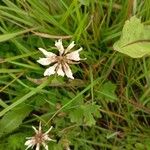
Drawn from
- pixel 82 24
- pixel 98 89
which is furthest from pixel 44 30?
pixel 98 89

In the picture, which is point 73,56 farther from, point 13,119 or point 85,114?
point 13,119

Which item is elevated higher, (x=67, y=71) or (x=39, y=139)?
(x=67, y=71)

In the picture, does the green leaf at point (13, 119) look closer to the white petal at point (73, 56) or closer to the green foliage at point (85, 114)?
the green foliage at point (85, 114)

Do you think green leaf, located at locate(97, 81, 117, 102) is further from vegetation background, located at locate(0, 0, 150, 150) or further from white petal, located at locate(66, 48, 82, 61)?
white petal, located at locate(66, 48, 82, 61)

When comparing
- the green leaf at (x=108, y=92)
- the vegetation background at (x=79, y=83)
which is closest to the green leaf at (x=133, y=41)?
the vegetation background at (x=79, y=83)

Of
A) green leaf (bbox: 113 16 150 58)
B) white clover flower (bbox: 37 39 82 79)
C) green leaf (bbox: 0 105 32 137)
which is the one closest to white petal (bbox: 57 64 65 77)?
white clover flower (bbox: 37 39 82 79)

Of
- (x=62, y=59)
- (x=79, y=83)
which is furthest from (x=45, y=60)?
(x=79, y=83)

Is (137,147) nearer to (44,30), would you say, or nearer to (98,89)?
(98,89)
